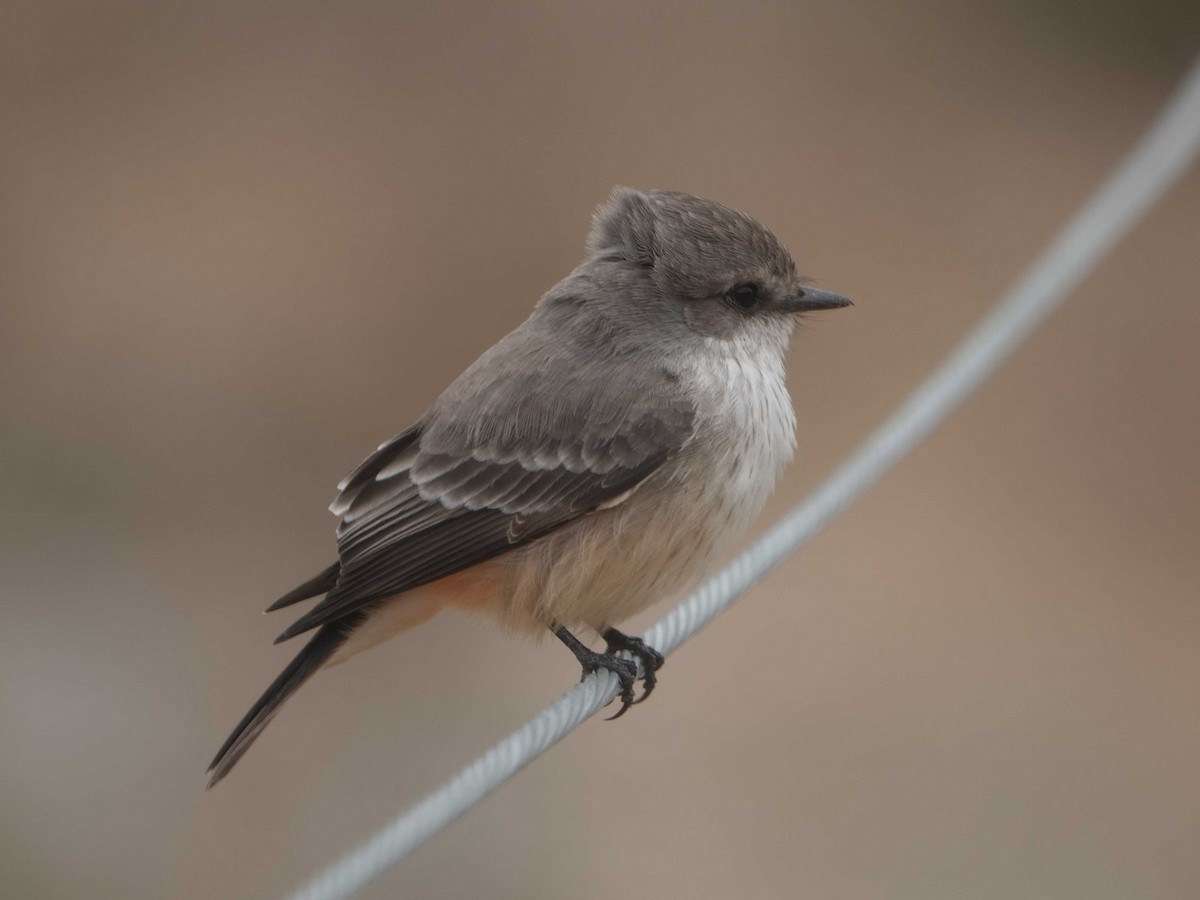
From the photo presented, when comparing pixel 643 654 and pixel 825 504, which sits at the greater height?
pixel 825 504

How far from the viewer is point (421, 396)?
7.85 meters

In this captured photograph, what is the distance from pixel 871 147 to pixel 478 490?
6153mm

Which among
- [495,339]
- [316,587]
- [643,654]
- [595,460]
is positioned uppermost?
[595,460]

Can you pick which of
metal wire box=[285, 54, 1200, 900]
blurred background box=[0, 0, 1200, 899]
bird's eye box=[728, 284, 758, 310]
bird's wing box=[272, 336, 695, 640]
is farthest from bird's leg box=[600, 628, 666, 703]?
blurred background box=[0, 0, 1200, 899]

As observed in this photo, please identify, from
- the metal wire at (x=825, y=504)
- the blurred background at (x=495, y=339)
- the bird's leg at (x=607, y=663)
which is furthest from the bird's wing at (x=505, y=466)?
the blurred background at (x=495, y=339)

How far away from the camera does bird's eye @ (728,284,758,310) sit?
3.73 metres

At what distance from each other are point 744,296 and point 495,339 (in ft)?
14.2

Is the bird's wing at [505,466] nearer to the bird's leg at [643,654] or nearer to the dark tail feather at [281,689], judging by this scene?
the dark tail feather at [281,689]

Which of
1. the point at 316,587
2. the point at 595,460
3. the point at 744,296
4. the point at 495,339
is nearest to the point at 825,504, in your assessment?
the point at 595,460

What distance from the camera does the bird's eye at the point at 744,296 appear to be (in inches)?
147

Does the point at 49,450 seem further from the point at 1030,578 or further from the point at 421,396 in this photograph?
the point at 1030,578

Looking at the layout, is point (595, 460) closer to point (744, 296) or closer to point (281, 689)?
point (744, 296)

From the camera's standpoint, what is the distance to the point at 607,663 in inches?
138

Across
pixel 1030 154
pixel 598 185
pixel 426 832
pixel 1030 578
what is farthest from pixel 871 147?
pixel 426 832
